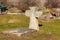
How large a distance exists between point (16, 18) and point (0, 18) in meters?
2.25

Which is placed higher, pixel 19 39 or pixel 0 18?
pixel 19 39

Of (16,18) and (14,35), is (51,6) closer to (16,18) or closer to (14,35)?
(16,18)

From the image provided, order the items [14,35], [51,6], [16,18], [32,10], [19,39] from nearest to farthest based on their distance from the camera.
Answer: [19,39], [14,35], [32,10], [16,18], [51,6]

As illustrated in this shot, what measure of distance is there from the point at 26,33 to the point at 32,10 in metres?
3.42

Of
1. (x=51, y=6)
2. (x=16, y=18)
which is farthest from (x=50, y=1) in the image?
(x=16, y=18)

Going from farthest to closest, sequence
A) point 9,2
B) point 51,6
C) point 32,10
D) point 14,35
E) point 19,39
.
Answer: point 9,2 → point 51,6 → point 32,10 → point 14,35 → point 19,39

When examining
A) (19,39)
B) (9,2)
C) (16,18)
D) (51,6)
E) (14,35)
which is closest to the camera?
(19,39)

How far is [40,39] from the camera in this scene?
16.3 m

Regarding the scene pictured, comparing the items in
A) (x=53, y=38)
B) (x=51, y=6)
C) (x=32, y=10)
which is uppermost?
(x=32, y=10)

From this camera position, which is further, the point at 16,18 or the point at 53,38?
the point at 16,18

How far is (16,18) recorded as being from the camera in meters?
30.7

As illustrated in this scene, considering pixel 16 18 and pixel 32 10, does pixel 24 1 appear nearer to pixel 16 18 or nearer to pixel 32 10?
pixel 16 18

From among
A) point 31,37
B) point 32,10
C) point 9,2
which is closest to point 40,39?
point 31,37

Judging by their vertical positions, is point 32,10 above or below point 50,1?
above
